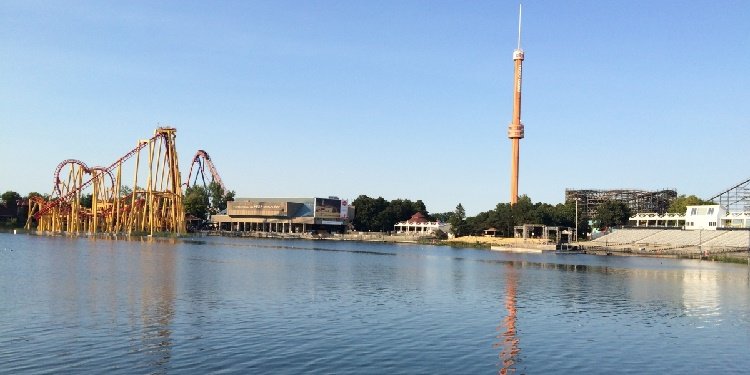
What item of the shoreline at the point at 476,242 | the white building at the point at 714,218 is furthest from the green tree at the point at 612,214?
the shoreline at the point at 476,242

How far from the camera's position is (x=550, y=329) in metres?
28.0

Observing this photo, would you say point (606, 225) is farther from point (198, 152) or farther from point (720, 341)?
point (720, 341)

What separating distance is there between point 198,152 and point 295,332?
16792 centimetres

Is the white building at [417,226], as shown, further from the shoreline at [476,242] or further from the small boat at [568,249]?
the small boat at [568,249]

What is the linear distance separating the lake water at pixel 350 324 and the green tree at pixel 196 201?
426ft

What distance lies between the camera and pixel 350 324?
27281mm

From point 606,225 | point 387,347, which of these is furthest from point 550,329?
point 606,225

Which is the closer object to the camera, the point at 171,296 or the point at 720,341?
the point at 720,341

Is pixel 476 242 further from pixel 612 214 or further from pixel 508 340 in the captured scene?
pixel 508 340

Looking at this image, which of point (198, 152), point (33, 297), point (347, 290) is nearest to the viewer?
point (33, 297)

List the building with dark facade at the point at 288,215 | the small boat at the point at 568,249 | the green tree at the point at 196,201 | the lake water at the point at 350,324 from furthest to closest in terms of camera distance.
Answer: the building with dark facade at the point at 288,215
the green tree at the point at 196,201
the small boat at the point at 568,249
the lake water at the point at 350,324

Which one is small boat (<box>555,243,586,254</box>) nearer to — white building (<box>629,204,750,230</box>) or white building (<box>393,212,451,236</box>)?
white building (<box>629,204,750,230</box>)

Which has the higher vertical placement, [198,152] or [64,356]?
[198,152]

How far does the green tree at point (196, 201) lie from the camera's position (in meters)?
178
